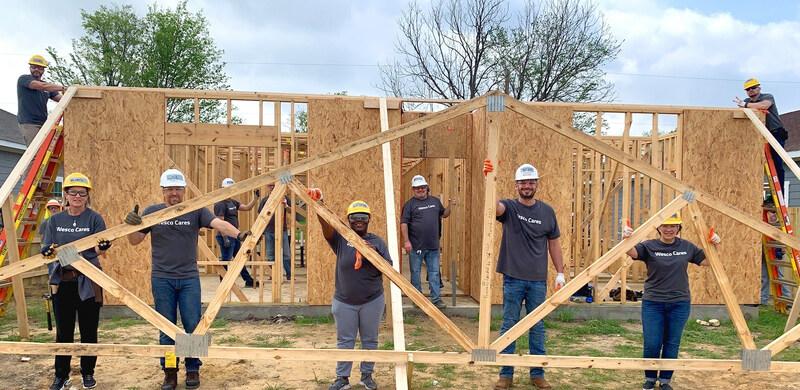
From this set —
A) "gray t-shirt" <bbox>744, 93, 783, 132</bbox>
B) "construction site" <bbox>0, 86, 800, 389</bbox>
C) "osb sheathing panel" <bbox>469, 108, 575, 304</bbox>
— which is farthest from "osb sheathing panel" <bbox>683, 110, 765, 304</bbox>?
"osb sheathing panel" <bbox>469, 108, 575, 304</bbox>

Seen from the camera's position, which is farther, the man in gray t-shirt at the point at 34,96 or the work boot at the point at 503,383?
the man in gray t-shirt at the point at 34,96

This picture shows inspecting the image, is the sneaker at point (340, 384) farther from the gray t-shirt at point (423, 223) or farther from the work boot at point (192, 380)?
the gray t-shirt at point (423, 223)

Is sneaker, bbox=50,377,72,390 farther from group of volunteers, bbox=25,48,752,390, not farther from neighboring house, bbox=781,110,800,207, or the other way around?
neighboring house, bbox=781,110,800,207

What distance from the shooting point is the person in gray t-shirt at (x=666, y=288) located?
471 centimetres

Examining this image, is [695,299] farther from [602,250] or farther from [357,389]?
[357,389]

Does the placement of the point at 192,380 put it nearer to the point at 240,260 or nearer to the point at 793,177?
the point at 240,260

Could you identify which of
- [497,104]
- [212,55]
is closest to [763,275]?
[497,104]

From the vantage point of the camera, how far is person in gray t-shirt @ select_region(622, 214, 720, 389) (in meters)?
4.71

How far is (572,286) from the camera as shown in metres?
4.00

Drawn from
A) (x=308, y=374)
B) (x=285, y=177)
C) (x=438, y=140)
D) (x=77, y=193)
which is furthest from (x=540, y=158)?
(x=77, y=193)

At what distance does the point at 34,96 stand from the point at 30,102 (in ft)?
0.33

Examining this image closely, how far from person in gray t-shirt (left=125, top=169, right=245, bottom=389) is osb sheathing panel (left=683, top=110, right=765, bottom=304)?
6.87 meters

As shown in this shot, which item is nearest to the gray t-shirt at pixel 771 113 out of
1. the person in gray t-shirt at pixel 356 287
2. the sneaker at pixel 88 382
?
the person in gray t-shirt at pixel 356 287

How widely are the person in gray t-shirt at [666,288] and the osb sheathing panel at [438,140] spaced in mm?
4178
